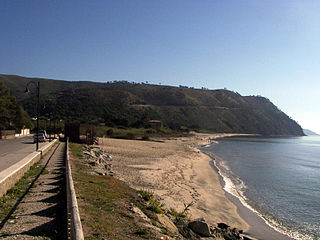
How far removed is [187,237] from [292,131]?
20973 cm

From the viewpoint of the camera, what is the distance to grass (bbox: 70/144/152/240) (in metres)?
6.01

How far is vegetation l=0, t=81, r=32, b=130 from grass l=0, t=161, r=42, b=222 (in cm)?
4335

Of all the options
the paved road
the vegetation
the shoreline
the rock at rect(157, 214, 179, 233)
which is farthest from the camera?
the vegetation

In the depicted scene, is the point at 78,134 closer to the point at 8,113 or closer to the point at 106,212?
the point at 8,113

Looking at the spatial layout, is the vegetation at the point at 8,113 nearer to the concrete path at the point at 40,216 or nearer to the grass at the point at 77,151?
the grass at the point at 77,151

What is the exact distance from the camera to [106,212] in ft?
24.7

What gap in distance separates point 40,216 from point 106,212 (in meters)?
1.62

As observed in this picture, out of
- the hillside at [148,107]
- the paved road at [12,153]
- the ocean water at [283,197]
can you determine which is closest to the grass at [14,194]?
the paved road at [12,153]

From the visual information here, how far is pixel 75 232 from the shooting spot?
15.5ft

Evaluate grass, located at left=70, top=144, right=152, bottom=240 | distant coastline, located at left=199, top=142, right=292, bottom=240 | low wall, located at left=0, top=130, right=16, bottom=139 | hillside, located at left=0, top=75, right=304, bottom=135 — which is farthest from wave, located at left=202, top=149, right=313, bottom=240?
hillside, located at left=0, top=75, right=304, bottom=135

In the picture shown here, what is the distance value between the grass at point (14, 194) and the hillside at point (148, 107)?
2859 inches

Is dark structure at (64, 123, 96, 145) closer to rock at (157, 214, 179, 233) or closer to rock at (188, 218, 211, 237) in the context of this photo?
rock at (188, 218, 211, 237)

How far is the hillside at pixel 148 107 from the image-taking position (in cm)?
9931

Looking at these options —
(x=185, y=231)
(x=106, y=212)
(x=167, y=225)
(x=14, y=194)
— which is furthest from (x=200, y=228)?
(x=14, y=194)
